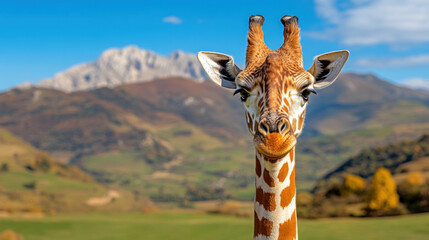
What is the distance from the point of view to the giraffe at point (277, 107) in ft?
21.0

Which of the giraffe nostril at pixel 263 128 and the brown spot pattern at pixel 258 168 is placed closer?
the giraffe nostril at pixel 263 128

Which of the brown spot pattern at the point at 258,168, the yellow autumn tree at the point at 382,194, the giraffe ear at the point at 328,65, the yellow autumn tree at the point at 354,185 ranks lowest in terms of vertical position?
the brown spot pattern at the point at 258,168

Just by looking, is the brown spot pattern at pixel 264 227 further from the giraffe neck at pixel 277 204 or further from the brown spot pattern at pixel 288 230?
the brown spot pattern at pixel 288 230

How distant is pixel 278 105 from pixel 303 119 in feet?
3.17

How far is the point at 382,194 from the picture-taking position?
7600cm

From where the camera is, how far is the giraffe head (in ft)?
20.8

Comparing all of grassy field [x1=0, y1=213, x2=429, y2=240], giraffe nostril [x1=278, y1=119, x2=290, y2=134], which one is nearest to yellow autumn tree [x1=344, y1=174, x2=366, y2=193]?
grassy field [x1=0, y1=213, x2=429, y2=240]

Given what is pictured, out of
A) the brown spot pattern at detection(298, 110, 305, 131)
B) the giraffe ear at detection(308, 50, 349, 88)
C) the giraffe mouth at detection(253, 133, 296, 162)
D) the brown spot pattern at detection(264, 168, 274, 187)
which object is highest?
the giraffe ear at detection(308, 50, 349, 88)

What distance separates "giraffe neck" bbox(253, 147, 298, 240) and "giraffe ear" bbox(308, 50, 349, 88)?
1833 mm

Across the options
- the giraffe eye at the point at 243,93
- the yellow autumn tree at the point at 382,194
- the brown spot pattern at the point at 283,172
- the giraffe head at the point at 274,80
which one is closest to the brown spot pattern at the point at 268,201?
A: the brown spot pattern at the point at 283,172

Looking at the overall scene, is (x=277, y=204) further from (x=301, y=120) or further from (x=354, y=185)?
(x=354, y=185)

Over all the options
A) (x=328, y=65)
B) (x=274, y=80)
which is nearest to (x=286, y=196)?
(x=274, y=80)

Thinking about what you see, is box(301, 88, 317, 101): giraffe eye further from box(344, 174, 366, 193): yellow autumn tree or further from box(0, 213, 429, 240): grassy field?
box(344, 174, 366, 193): yellow autumn tree

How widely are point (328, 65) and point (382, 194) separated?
7480 cm
